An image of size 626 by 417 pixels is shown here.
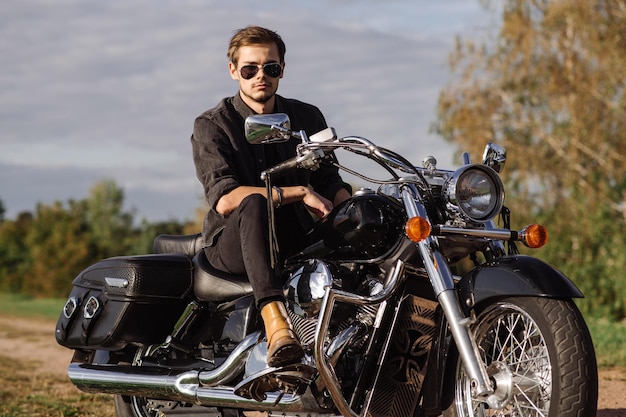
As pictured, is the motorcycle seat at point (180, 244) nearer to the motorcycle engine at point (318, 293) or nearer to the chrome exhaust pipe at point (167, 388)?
the chrome exhaust pipe at point (167, 388)

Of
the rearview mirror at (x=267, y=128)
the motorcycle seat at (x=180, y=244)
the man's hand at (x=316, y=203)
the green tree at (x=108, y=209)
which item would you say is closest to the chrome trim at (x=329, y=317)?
the man's hand at (x=316, y=203)

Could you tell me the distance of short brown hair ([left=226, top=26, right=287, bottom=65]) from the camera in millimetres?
5250

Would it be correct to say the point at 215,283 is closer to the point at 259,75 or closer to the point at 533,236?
the point at 259,75

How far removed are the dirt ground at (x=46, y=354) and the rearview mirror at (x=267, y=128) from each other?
9.77ft

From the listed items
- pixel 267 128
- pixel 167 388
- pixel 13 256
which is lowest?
pixel 13 256

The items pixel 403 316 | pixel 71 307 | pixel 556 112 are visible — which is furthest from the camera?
pixel 556 112

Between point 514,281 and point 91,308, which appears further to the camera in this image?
point 91,308

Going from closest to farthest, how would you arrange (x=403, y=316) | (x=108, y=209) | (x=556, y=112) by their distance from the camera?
1. (x=403, y=316)
2. (x=556, y=112)
3. (x=108, y=209)

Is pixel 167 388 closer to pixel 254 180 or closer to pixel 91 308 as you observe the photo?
pixel 91 308

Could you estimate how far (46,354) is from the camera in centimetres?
1216

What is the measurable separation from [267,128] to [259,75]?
92 centimetres

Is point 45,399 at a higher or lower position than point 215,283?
lower

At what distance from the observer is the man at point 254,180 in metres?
4.57

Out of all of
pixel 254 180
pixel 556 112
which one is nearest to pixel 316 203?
pixel 254 180
